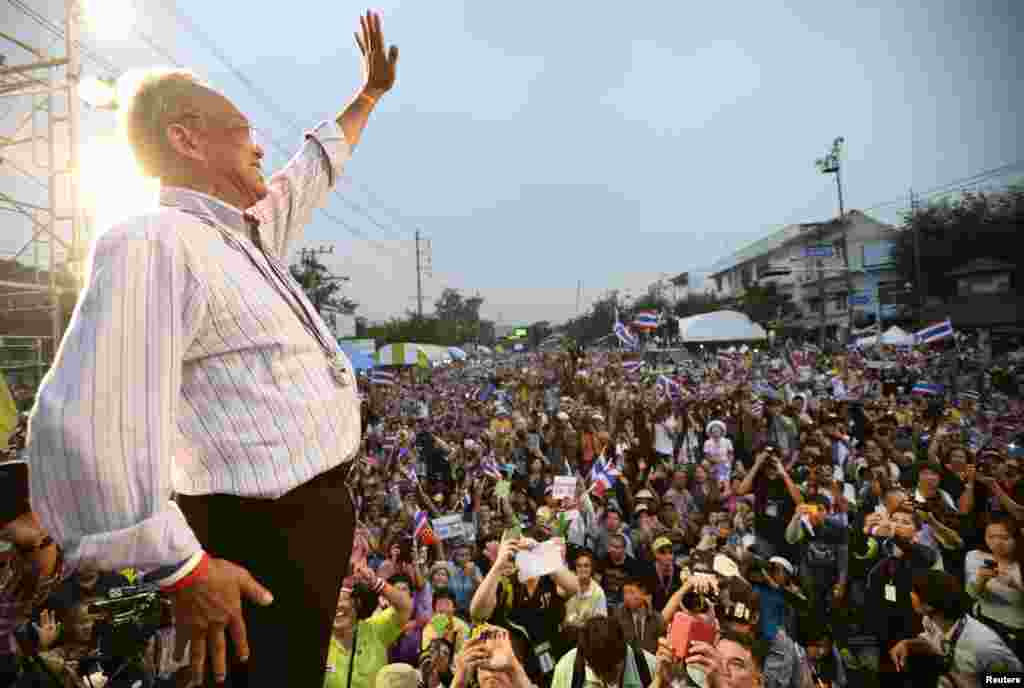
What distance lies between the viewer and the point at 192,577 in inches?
30.1

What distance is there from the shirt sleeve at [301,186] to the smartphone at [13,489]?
1019mm

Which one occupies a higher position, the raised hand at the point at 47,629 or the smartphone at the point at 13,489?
the smartphone at the point at 13,489

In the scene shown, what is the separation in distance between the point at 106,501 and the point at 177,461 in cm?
23

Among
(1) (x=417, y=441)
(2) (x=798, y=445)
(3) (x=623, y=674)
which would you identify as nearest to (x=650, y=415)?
(2) (x=798, y=445)

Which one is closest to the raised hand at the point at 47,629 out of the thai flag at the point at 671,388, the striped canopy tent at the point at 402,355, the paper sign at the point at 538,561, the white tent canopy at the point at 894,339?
the paper sign at the point at 538,561

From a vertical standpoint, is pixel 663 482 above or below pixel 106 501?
below

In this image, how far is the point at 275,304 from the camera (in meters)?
0.99

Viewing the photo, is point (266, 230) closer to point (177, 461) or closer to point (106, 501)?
point (177, 461)

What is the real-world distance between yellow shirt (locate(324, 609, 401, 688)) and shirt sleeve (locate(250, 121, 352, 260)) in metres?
3.03

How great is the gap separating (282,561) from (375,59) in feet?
4.86

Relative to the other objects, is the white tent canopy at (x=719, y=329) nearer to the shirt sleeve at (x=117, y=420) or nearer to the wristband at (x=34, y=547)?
the wristband at (x=34, y=547)

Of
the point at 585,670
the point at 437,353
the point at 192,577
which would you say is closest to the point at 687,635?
the point at 585,670

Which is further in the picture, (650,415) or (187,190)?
(650,415)

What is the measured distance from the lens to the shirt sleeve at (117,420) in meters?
0.72
